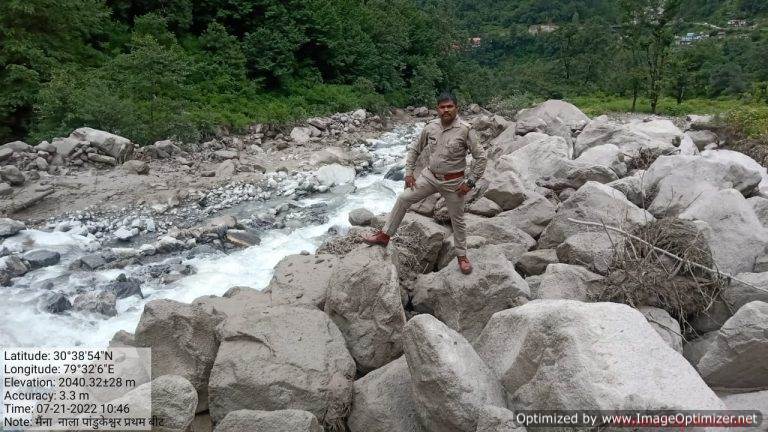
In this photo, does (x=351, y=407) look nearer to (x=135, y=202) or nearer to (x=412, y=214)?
(x=412, y=214)

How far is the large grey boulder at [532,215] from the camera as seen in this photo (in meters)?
7.68

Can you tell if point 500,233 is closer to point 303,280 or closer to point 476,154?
point 476,154

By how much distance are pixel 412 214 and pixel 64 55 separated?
44.8ft

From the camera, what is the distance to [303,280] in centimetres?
606

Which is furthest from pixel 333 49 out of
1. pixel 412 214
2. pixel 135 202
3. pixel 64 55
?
pixel 412 214

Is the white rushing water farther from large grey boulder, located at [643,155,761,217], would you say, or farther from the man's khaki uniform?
large grey boulder, located at [643,155,761,217]

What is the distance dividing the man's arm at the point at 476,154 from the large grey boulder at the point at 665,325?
218cm

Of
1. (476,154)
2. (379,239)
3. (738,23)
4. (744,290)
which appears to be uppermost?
(476,154)

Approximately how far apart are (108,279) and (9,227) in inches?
115

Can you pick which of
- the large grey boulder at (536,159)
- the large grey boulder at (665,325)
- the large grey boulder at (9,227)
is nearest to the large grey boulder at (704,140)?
the large grey boulder at (536,159)

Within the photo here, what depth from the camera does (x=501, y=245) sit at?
22.4 ft

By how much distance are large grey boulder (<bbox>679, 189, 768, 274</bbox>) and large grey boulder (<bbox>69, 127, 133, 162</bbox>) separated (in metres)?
12.3

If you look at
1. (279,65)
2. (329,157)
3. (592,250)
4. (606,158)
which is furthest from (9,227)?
(279,65)

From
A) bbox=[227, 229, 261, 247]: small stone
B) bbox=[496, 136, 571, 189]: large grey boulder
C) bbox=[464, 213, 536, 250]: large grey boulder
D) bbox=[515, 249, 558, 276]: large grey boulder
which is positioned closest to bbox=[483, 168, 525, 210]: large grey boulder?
bbox=[464, 213, 536, 250]: large grey boulder
